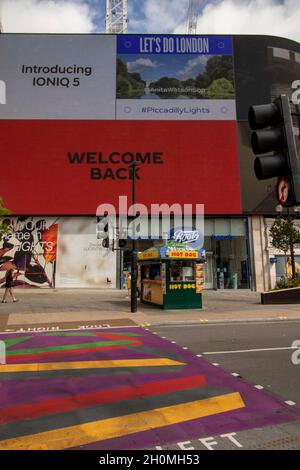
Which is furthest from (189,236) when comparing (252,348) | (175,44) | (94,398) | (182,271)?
(94,398)

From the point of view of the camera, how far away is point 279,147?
353cm

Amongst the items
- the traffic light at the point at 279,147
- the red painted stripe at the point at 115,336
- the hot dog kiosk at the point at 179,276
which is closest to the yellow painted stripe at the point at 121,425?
the traffic light at the point at 279,147

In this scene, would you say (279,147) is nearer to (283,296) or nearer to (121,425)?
(121,425)

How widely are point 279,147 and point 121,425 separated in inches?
143

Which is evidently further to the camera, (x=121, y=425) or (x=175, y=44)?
(x=175, y=44)

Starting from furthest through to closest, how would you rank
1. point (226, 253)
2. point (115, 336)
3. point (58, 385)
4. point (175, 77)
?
1. point (175, 77)
2. point (226, 253)
3. point (115, 336)
4. point (58, 385)

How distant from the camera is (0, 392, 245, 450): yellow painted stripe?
13.9ft

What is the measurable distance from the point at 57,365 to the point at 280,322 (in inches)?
361

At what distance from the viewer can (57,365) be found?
7754 mm

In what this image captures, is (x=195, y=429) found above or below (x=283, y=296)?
below

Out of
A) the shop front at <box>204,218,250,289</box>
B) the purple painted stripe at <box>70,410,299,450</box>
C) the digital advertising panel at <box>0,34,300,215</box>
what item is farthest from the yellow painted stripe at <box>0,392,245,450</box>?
the shop front at <box>204,218,250,289</box>

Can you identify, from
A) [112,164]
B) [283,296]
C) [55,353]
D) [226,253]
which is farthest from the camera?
[226,253]
